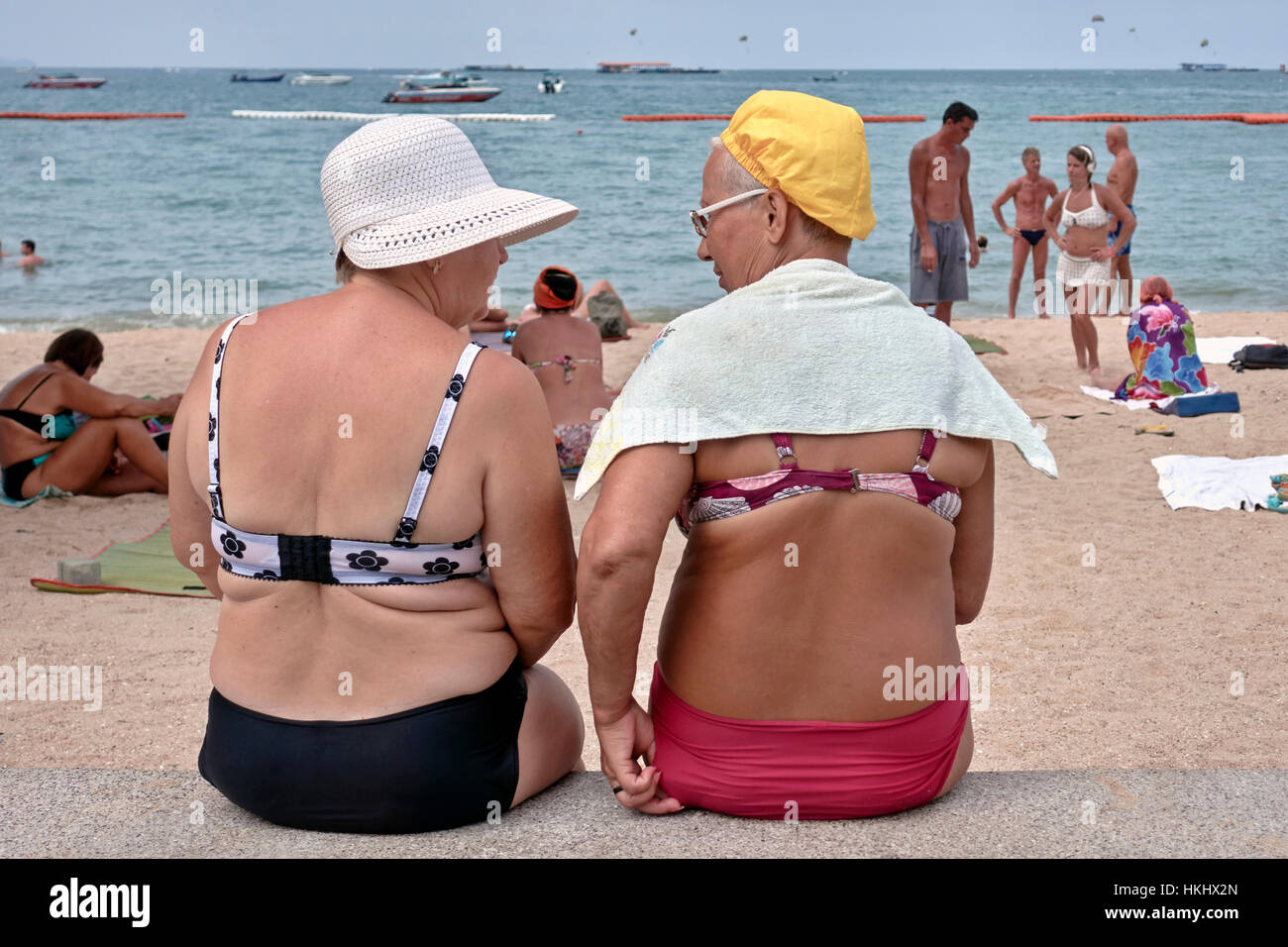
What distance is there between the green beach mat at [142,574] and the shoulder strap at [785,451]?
134 inches

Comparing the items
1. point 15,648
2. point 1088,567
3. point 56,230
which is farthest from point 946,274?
point 56,230

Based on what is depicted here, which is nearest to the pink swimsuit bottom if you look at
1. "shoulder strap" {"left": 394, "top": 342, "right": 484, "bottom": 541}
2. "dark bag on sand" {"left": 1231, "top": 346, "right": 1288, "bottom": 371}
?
"shoulder strap" {"left": 394, "top": 342, "right": 484, "bottom": 541}

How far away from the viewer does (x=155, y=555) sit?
17.3 ft

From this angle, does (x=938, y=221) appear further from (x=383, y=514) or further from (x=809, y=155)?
(x=383, y=514)

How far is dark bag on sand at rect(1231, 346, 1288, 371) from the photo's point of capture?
342 inches

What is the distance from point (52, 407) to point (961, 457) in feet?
17.4

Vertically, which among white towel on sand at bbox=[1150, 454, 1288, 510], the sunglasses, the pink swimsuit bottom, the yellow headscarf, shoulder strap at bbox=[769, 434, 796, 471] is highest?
the yellow headscarf

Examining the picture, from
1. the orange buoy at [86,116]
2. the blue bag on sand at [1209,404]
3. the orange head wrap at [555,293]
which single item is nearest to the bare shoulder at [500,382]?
the orange head wrap at [555,293]

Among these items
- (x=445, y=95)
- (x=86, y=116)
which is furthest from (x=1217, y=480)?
(x=445, y=95)

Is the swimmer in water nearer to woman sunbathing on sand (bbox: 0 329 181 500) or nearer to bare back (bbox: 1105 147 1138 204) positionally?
woman sunbathing on sand (bbox: 0 329 181 500)

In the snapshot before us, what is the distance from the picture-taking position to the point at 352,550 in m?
1.75

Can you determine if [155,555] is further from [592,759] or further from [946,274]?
[946,274]

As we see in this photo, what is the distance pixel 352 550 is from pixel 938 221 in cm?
803

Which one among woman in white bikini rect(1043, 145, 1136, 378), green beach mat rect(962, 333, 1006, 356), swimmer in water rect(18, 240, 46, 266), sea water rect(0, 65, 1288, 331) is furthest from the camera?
swimmer in water rect(18, 240, 46, 266)
